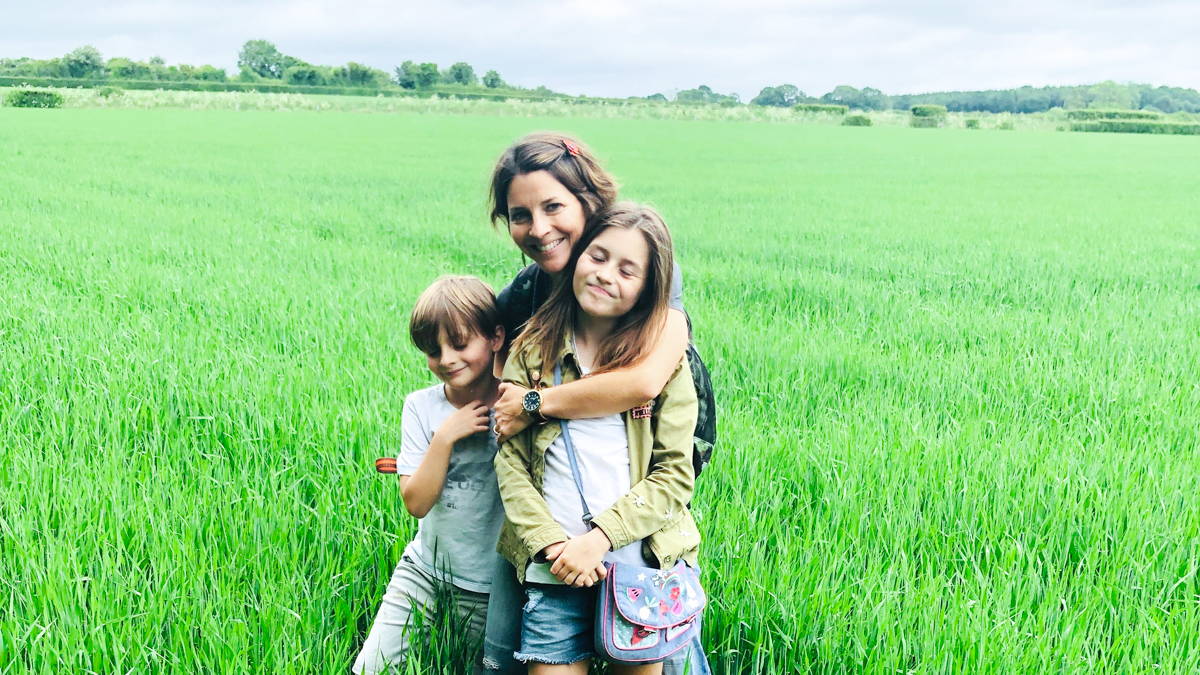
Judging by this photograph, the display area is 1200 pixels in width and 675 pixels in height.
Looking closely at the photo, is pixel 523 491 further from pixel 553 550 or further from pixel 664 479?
pixel 664 479

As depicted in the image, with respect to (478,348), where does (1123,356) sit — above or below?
below

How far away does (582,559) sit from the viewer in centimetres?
157

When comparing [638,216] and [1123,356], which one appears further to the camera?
[1123,356]

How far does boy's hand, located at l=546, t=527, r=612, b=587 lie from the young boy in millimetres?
359

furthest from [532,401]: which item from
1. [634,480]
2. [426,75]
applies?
[426,75]

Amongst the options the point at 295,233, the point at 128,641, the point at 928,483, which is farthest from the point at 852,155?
the point at 128,641

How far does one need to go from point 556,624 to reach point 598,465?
0.31 meters

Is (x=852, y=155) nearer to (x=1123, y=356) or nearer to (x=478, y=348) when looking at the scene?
(x=1123, y=356)

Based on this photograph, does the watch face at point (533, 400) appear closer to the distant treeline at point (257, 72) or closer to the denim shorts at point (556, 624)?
the denim shorts at point (556, 624)

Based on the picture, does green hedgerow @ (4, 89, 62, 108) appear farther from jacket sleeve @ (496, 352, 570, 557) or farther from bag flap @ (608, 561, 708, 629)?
bag flap @ (608, 561, 708, 629)

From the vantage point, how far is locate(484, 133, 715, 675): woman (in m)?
1.65

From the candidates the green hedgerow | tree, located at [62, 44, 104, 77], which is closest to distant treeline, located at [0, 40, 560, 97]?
tree, located at [62, 44, 104, 77]

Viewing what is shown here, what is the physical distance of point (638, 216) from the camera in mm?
1738

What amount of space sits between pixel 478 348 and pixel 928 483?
1619mm
